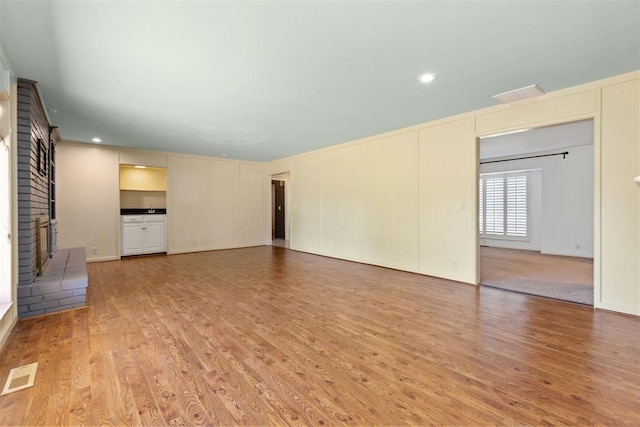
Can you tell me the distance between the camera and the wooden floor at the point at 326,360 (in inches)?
61.5

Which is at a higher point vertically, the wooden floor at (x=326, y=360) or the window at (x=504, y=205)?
the window at (x=504, y=205)

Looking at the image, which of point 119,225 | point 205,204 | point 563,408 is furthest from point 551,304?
point 119,225

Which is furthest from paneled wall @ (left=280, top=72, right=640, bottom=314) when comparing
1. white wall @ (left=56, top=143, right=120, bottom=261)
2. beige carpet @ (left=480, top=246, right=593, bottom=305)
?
white wall @ (left=56, top=143, right=120, bottom=261)

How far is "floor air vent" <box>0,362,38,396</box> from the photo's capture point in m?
1.77

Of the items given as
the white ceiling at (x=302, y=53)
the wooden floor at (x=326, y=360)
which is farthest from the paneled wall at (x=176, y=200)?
the wooden floor at (x=326, y=360)

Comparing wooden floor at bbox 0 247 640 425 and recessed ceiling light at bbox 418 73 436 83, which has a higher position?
recessed ceiling light at bbox 418 73 436 83

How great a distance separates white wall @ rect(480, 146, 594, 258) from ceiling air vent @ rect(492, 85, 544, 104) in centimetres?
469

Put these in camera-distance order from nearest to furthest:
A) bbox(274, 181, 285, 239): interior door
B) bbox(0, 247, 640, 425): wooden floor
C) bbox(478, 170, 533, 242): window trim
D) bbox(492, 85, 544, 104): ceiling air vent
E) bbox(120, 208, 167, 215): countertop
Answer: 1. bbox(0, 247, 640, 425): wooden floor
2. bbox(492, 85, 544, 104): ceiling air vent
3. bbox(120, 208, 167, 215): countertop
4. bbox(478, 170, 533, 242): window trim
5. bbox(274, 181, 285, 239): interior door

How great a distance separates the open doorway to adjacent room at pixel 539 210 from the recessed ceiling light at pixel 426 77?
2184mm

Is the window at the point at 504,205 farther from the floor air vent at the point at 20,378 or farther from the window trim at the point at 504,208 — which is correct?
the floor air vent at the point at 20,378

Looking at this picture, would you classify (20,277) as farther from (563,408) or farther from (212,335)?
(563,408)

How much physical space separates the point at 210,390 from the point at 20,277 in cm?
282

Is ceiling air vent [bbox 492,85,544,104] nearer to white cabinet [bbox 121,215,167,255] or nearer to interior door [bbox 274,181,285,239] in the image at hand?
white cabinet [bbox 121,215,167,255]

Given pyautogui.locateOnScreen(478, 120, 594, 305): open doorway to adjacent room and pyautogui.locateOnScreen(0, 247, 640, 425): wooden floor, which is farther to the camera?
pyautogui.locateOnScreen(478, 120, 594, 305): open doorway to adjacent room
